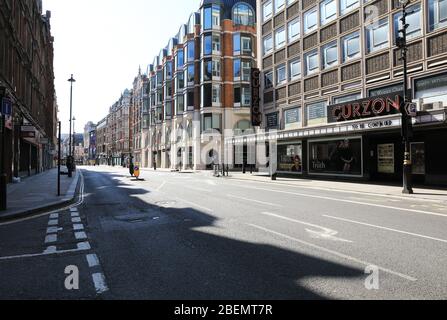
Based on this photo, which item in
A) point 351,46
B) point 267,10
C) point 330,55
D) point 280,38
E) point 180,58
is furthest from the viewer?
point 180,58

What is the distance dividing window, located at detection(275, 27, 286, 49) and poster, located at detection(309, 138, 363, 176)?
9775mm

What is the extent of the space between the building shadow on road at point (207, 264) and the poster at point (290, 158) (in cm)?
2335

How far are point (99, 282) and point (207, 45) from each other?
56542 millimetres

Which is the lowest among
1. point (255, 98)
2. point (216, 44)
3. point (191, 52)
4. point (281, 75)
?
point (255, 98)

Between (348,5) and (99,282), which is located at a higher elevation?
(348,5)

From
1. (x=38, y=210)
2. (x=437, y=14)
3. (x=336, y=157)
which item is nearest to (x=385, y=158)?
(x=336, y=157)

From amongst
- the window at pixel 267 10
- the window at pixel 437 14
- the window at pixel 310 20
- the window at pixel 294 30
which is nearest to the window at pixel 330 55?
the window at pixel 310 20

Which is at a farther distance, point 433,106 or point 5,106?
point 433,106

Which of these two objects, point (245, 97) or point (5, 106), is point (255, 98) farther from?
point (5, 106)

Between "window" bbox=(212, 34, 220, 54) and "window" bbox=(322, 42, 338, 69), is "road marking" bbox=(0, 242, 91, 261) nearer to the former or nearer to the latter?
"window" bbox=(322, 42, 338, 69)

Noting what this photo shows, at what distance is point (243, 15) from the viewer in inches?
2335

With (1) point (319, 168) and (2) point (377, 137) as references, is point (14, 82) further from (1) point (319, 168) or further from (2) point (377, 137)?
(2) point (377, 137)

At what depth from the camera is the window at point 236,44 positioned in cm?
5825

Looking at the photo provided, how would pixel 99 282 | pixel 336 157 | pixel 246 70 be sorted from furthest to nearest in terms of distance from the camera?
pixel 246 70
pixel 336 157
pixel 99 282
